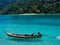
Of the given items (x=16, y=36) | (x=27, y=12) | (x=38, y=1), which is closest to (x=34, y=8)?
(x=27, y=12)

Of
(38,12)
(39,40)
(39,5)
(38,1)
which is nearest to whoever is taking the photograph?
(39,40)

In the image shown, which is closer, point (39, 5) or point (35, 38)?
point (35, 38)

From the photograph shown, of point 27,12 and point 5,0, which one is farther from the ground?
point 5,0

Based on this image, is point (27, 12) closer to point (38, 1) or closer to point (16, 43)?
point (38, 1)

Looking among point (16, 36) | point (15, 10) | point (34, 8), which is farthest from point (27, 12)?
point (16, 36)

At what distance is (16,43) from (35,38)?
9.93 ft

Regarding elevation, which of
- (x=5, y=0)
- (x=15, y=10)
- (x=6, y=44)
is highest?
(x=5, y=0)

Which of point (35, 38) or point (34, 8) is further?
point (34, 8)

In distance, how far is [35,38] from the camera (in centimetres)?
2623

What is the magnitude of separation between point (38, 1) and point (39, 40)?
10147 cm

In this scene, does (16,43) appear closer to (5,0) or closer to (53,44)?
(53,44)

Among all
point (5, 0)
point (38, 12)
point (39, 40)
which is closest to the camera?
point (39, 40)

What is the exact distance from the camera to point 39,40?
2561cm

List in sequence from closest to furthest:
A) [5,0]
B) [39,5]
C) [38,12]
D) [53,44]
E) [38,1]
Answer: [53,44] → [38,12] → [39,5] → [38,1] → [5,0]
